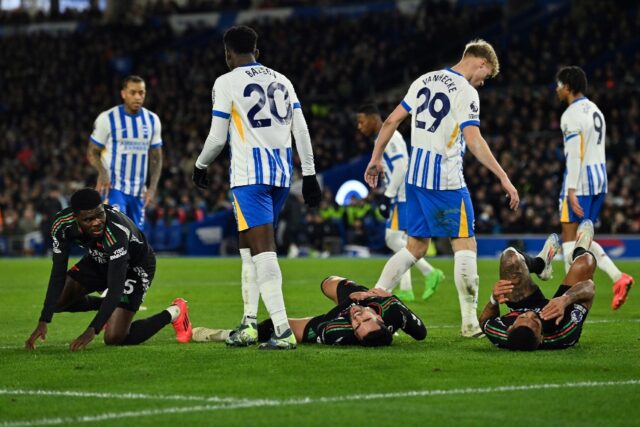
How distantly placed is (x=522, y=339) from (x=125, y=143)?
6.80m

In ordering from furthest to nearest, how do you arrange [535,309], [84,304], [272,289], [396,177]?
[396,177] → [84,304] → [272,289] → [535,309]

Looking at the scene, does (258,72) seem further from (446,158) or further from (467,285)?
(467,285)

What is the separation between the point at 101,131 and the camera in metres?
13.9

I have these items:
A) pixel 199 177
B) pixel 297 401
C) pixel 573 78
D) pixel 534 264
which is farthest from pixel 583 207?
pixel 297 401

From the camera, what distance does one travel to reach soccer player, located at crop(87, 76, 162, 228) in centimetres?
1382

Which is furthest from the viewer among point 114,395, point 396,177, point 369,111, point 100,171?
point 396,177

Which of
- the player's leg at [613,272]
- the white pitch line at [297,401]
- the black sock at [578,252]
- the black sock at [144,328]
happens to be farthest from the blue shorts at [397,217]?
the white pitch line at [297,401]

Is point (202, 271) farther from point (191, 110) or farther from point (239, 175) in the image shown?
point (191, 110)

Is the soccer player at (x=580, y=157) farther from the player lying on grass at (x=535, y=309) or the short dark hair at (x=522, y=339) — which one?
the short dark hair at (x=522, y=339)

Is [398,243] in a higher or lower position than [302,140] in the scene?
lower

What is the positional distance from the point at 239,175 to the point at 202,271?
44.6ft

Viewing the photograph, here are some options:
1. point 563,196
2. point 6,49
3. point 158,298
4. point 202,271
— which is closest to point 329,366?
point 563,196

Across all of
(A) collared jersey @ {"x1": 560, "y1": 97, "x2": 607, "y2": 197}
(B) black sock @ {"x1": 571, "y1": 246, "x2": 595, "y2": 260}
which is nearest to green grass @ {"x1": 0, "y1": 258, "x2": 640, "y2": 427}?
(B) black sock @ {"x1": 571, "y1": 246, "x2": 595, "y2": 260}

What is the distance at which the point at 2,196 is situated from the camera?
121ft
